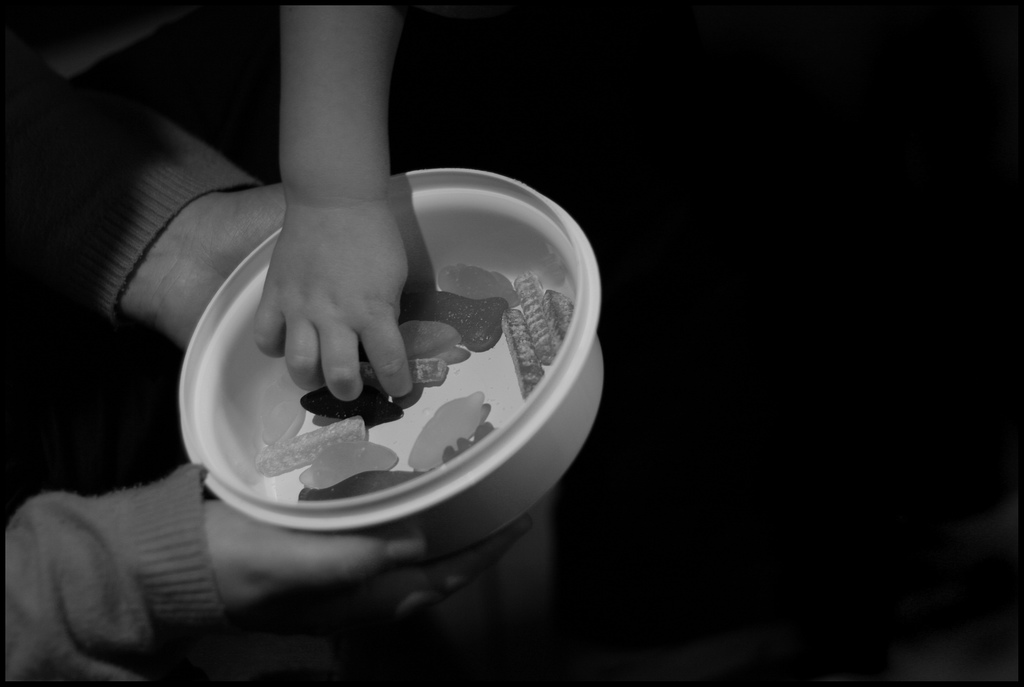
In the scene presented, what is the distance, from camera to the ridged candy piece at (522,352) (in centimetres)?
40

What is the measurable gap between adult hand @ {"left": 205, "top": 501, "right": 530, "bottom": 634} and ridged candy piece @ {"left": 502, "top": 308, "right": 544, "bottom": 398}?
8 centimetres

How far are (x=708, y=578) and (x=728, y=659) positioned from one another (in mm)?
59

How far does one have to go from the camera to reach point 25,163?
50cm

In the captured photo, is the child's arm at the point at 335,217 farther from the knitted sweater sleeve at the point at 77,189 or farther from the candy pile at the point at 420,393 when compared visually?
the knitted sweater sleeve at the point at 77,189

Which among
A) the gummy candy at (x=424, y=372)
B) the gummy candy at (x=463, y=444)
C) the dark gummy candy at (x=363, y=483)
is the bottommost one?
the dark gummy candy at (x=363, y=483)

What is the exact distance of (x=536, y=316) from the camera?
409mm

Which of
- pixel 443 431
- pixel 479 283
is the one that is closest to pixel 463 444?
pixel 443 431

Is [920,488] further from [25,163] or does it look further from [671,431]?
[25,163]

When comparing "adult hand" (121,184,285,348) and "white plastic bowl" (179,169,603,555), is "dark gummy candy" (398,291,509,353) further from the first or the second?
"adult hand" (121,184,285,348)

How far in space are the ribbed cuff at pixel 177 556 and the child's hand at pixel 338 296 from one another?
0.28 ft

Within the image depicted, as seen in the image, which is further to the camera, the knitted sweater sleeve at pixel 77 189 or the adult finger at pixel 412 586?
the knitted sweater sleeve at pixel 77 189

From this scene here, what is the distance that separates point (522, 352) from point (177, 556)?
0.21 m

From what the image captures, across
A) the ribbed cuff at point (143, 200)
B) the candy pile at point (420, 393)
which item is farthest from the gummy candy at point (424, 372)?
the ribbed cuff at point (143, 200)

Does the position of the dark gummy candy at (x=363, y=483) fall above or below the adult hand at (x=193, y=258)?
below
